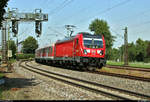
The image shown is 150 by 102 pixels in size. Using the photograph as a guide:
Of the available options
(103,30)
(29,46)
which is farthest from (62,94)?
(29,46)

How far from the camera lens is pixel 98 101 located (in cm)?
694

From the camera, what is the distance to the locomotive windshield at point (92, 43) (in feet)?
61.4

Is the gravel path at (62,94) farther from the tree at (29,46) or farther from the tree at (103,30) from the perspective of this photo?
the tree at (29,46)

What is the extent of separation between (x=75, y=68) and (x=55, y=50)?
7.25 m

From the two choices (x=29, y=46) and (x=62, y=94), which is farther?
(x=29, y=46)

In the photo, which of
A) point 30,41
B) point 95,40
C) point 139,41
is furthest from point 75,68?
point 139,41

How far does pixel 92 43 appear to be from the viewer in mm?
18875

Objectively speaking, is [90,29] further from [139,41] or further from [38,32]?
[38,32]

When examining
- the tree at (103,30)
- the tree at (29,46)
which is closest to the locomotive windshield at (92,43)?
the tree at (103,30)

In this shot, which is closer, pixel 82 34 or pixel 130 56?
pixel 82 34

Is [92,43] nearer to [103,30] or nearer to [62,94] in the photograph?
[62,94]

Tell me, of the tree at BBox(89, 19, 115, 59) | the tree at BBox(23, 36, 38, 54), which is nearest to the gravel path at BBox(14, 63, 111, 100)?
the tree at BBox(89, 19, 115, 59)

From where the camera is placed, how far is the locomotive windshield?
61.4 feet

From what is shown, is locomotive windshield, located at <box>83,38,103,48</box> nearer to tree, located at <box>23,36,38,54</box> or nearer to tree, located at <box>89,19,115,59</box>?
tree, located at <box>89,19,115,59</box>
